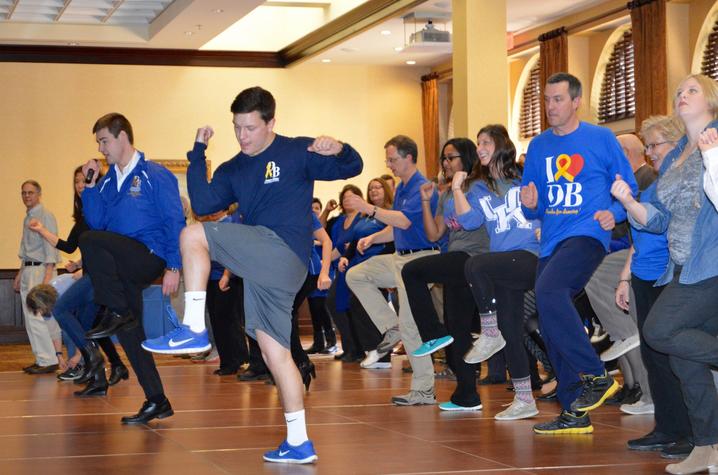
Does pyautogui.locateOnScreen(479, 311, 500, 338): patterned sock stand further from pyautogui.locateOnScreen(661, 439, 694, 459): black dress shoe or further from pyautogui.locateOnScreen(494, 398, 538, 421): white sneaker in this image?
pyautogui.locateOnScreen(661, 439, 694, 459): black dress shoe

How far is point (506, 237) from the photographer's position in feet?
17.7

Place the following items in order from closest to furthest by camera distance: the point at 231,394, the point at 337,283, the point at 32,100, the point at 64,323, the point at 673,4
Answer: the point at 231,394
the point at 64,323
the point at 337,283
the point at 673,4
the point at 32,100

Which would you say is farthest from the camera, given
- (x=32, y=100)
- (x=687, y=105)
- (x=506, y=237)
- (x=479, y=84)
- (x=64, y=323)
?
(x=32, y=100)

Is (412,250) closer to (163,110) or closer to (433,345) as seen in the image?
(433,345)

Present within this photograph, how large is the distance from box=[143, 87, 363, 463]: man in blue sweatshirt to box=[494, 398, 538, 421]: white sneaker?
1.51 m

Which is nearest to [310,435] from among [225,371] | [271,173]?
[271,173]

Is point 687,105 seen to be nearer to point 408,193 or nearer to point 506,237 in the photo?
point 506,237

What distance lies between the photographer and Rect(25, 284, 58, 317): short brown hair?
28.7 ft

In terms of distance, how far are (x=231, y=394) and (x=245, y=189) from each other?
301 cm

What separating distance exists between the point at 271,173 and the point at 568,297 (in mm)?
1442

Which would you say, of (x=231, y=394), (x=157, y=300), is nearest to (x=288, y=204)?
(x=231, y=394)

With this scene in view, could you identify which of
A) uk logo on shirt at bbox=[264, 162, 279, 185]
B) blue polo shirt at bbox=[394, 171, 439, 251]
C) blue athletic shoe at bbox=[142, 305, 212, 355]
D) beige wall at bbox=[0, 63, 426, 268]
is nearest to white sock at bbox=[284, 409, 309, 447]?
blue athletic shoe at bbox=[142, 305, 212, 355]

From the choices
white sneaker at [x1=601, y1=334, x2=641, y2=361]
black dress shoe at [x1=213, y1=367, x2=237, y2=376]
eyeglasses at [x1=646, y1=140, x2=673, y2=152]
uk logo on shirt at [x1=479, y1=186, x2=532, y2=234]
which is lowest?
black dress shoe at [x1=213, y1=367, x2=237, y2=376]

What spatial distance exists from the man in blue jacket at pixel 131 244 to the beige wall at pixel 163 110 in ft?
34.7
